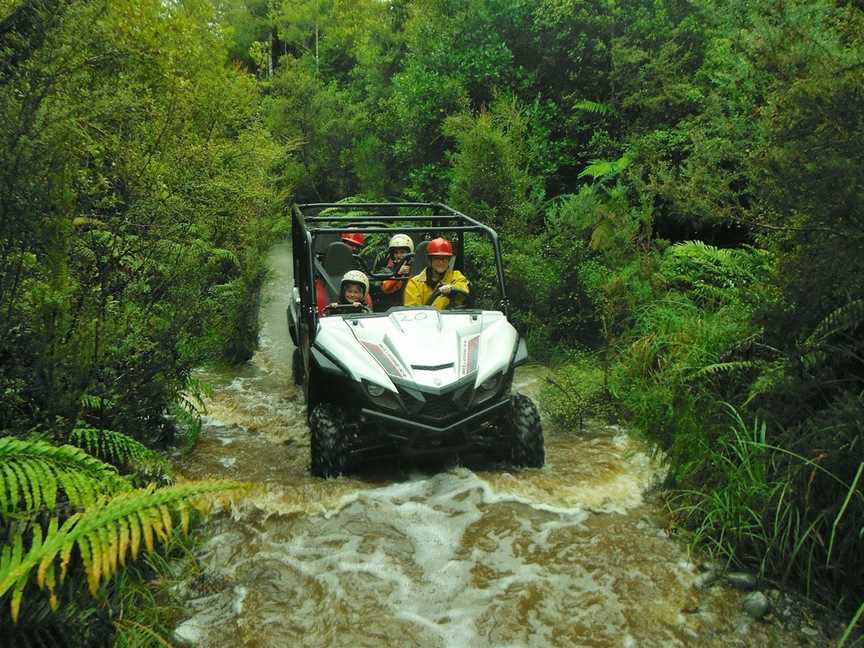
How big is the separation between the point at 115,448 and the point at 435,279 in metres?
2.92

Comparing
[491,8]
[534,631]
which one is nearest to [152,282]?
[534,631]

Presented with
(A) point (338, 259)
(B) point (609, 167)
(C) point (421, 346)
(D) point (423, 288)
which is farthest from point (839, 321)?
(B) point (609, 167)

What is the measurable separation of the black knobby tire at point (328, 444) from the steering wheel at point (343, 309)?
38.5 inches

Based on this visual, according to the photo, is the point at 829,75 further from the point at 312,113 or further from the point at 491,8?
the point at 312,113

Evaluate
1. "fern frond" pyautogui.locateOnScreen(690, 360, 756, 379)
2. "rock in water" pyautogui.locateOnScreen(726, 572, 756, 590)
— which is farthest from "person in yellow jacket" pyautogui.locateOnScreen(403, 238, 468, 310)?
"rock in water" pyautogui.locateOnScreen(726, 572, 756, 590)

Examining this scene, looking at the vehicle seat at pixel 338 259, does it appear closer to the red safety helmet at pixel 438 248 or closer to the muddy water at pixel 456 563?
the red safety helmet at pixel 438 248

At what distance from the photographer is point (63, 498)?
301 cm

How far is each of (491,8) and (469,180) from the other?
4.92 m

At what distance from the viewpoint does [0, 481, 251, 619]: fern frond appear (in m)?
2.07

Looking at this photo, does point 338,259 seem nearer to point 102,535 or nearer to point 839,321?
point 839,321

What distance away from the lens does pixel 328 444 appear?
15.6 feet

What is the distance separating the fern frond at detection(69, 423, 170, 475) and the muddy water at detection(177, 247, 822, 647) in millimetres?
537

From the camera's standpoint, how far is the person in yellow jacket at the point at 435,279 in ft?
19.4

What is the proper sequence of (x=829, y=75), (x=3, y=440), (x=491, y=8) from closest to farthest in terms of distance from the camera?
(x=3, y=440) → (x=829, y=75) → (x=491, y=8)
